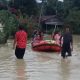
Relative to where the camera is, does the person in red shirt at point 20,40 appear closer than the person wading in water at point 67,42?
Yes

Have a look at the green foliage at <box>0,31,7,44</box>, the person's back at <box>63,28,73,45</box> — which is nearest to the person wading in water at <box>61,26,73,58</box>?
the person's back at <box>63,28,73,45</box>

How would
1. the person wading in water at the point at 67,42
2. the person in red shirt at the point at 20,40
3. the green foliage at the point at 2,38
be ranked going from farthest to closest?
the green foliage at the point at 2,38, the person wading in water at the point at 67,42, the person in red shirt at the point at 20,40

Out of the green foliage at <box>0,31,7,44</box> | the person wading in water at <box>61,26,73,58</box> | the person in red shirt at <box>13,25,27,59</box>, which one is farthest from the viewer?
the green foliage at <box>0,31,7,44</box>

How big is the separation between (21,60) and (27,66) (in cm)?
221

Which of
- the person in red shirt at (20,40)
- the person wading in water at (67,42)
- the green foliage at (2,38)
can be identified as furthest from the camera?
the green foliage at (2,38)

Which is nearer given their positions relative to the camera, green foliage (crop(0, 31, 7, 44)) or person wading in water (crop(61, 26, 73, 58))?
person wading in water (crop(61, 26, 73, 58))

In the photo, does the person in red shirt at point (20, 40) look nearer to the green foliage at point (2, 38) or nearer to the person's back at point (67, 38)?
the person's back at point (67, 38)

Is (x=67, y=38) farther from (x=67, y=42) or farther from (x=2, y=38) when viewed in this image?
(x=2, y=38)

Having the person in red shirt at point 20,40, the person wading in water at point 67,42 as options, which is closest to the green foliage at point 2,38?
the person wading in water at point 67,42

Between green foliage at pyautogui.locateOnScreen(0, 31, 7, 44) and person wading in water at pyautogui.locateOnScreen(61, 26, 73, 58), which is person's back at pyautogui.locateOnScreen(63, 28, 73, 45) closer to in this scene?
person wading in water at pyautogui.locateOnScreen(61, 26, 73, 58)

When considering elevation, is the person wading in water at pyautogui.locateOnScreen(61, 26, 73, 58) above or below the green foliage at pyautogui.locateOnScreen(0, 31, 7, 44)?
above

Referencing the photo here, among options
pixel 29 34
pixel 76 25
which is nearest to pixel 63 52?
pixel 29 34

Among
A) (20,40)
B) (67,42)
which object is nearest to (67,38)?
(67,42)

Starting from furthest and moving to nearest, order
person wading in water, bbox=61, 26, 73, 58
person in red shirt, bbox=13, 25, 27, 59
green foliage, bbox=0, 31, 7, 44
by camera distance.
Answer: green foliage, bbox=0, 31, 7, 44 → person wading in water, bbox=61, 26, 73, 58 → person in red shirt, bbox=13, 25, 27, 59
